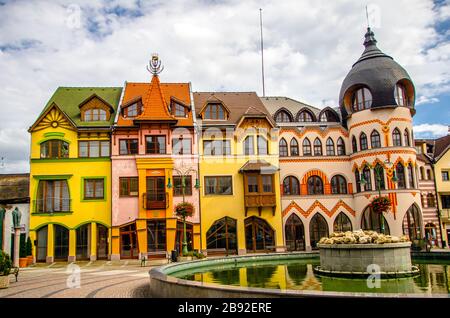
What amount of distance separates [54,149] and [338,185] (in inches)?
962

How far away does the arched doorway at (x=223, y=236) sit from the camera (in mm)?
35594

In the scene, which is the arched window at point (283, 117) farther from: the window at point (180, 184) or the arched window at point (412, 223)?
the arched window at point (412, 223)

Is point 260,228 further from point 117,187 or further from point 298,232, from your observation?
point 117,187

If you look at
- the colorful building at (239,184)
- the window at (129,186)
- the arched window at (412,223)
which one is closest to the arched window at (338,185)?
the arched window at (412,223)

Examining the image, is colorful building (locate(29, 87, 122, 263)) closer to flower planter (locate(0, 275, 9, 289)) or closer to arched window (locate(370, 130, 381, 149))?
flower planter (locate(0, 275, 9, 289))

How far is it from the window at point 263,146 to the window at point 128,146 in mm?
10361

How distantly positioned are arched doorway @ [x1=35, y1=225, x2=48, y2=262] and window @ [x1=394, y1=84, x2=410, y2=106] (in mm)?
30891

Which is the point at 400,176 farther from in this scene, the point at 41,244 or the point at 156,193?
the point at 41,244

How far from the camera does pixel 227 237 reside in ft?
117

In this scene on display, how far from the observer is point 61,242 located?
111 feet

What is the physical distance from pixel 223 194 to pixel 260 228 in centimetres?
426

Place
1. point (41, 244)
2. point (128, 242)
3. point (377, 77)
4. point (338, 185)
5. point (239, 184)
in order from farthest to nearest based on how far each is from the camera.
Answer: point (338, 185) → point (377, 77) → point (239, 184) → point (128, 242) → point (41, 244)

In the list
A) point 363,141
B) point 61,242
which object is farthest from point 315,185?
point 61,242
